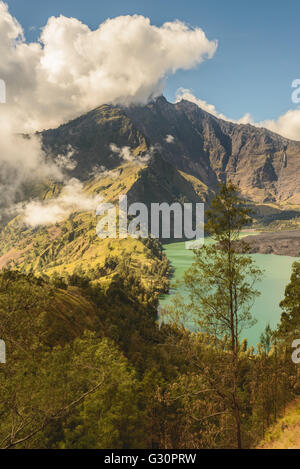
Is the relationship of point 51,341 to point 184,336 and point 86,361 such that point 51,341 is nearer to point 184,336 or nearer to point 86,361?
point 86,361

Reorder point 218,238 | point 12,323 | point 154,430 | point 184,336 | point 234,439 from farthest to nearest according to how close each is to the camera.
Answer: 1. point 154,430
2. point 234,439
3. point 218,238
4. point 184,336
5. point 12,323

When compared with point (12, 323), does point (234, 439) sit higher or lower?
lower

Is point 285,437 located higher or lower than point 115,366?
lower

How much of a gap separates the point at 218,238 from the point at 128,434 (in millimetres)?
23520

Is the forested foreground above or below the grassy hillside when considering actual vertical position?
above

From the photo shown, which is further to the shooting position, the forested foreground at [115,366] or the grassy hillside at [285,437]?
the grassy hillside at [285,437]

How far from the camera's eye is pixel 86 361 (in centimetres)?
2088

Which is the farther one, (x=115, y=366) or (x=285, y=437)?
(x=285, y=437)

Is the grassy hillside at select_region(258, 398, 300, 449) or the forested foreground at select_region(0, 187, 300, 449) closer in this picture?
the forested foreground at select_region(0, 187, 300, 449)

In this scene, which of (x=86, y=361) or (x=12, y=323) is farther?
(x=86, y=361)

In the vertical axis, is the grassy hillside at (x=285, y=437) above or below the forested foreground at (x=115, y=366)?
below
